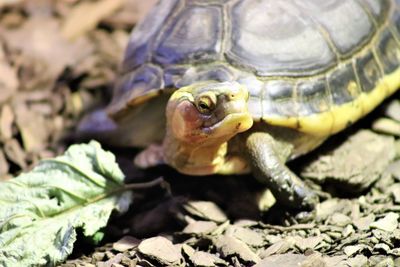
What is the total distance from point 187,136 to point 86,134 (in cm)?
124

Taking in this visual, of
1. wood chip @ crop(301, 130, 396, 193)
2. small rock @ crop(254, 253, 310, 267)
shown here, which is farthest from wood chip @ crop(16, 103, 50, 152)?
small rock @ crop(254, 253, 310, 267)

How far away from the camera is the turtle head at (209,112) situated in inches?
110

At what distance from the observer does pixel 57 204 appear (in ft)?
10.5

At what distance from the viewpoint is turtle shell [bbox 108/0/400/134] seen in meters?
3.32

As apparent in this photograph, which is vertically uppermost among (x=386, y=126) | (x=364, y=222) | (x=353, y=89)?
(x=353, y=89)

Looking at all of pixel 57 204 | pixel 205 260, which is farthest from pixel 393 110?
pixel 57 204

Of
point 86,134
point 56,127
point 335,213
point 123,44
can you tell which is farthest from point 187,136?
point 123,44

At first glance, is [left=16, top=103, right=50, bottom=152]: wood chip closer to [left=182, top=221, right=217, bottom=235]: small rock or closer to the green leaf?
the green leaf

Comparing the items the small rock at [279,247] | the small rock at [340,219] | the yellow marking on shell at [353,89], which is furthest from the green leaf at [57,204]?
the yellow marking on shell at [353,89]

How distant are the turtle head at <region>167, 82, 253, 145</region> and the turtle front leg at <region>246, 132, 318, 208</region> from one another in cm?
24

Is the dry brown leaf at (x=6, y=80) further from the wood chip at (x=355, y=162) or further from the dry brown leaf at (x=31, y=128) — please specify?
the wood chip at (x=355, y=162)

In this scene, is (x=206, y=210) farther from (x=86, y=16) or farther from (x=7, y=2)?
(x=7, y=2)

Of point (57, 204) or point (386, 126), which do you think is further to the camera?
point (386, 126)

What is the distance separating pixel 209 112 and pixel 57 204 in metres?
1.00
